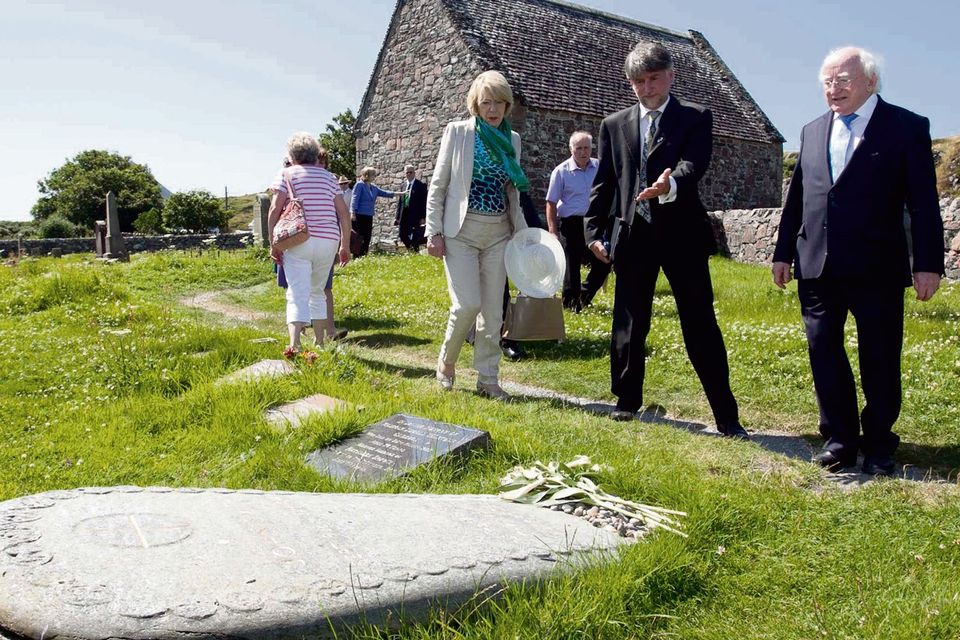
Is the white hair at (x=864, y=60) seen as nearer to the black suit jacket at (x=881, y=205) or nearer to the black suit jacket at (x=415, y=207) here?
the black suit jacket at (x=881, y=205)

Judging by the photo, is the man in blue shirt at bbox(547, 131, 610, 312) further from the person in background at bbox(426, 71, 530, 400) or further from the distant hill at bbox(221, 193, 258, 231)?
the distant hill at bbox(221, 193, 258, 231)

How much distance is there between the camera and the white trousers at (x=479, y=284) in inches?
240

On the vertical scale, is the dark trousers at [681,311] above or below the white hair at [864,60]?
below

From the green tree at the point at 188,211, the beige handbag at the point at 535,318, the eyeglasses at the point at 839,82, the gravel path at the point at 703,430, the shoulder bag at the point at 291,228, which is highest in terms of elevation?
the green tree at the point at 188,211

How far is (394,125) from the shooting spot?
→ 2361cm

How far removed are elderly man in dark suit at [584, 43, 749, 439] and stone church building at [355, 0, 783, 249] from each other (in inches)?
545

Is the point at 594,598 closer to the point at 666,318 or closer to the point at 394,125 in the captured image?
the point at 666,318

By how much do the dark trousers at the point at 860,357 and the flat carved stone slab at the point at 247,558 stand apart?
1.98 meters

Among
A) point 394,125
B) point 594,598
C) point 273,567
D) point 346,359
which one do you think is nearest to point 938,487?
point 594,598

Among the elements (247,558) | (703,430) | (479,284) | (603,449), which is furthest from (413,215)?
(247,558)

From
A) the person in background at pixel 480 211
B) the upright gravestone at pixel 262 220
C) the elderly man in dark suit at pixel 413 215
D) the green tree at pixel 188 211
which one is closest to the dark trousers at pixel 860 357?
the person in background at pixel 480 211

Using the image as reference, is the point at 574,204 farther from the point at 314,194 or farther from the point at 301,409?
the point at 301,409

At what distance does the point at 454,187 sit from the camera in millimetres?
6059

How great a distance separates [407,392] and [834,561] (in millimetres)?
3323
